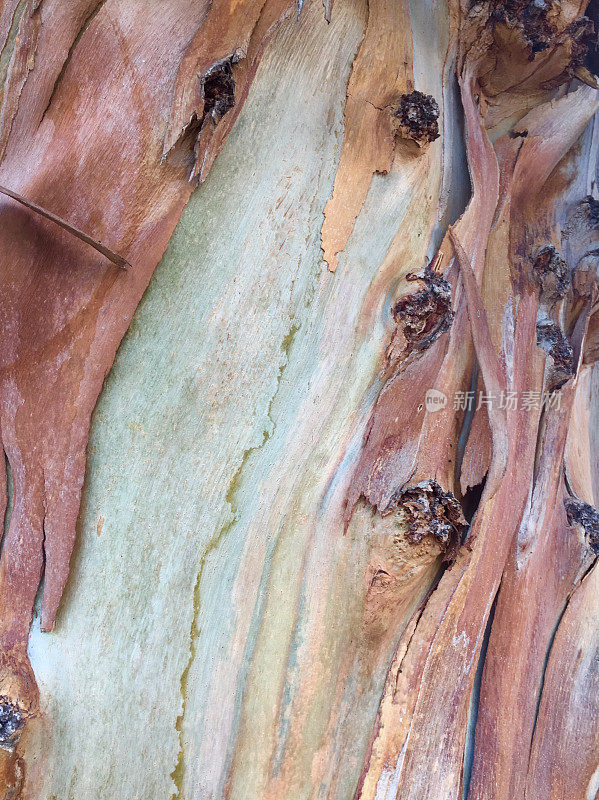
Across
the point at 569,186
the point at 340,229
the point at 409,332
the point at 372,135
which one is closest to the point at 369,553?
the point at 409,332

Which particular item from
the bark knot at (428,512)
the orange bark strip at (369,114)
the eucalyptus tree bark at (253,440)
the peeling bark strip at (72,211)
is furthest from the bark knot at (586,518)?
the peeling bark strip at (72,211)

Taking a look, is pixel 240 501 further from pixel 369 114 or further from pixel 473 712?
pixel 369 114

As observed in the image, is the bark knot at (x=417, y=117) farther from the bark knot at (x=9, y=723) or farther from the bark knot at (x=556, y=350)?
the bark knot at (x=9, y=723)

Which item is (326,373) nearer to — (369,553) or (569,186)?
(369,553)

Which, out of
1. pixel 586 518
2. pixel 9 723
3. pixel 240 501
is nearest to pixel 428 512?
pixel 240 501

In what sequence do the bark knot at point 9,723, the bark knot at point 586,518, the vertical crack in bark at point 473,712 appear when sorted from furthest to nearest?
the bark knot at point 586,518 < the vertical crack in bark at point 473,712 < the bark knot at point 9,723

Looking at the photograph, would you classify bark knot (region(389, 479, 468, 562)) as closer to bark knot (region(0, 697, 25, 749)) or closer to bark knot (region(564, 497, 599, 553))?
bark knot (region(564, 497, 599, 553))

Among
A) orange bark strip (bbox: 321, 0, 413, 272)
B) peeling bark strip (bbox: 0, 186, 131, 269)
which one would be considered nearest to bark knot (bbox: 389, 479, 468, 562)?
orange bark strip (bbox: 321, 0, 413, 272)

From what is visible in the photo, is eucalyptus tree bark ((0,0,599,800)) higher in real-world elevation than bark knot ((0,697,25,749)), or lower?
higher
